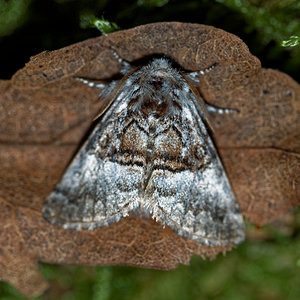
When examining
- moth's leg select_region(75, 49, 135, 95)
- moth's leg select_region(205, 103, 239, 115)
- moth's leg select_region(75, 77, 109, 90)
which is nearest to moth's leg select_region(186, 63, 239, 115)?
moth's leg select_region(205, 103, 239, 115)

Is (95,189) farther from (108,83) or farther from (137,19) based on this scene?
(137,19)

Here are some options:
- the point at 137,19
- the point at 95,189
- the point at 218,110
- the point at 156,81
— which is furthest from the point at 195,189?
the point at 137,19

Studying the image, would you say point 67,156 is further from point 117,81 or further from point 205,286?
point 205,286

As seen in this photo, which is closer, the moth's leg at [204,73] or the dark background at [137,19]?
the moth's leg at [204,73]

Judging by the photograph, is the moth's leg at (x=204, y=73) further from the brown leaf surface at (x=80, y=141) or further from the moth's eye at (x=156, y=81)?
the moth's eye at (x=156, y=81)

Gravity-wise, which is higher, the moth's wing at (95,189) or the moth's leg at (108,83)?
the moth's leg at (108,83)

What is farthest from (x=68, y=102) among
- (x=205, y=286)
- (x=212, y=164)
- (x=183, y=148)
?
(x=205, y=286)

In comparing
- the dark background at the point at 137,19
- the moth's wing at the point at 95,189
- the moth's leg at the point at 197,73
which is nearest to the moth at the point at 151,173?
the moth's wing at the point at 95,189
